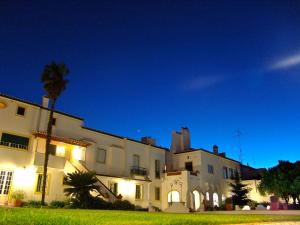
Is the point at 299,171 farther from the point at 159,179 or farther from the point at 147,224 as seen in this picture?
the point at 147,224

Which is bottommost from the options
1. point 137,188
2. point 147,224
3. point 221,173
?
point 147,224

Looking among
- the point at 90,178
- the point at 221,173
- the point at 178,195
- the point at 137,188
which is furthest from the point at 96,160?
the point at 221,173

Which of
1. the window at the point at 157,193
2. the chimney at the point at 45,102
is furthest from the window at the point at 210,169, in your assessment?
the chimney at the point at 45,102

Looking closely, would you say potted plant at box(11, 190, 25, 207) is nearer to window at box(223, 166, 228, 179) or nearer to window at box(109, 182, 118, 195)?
window at box(109, 182, 118, 195)

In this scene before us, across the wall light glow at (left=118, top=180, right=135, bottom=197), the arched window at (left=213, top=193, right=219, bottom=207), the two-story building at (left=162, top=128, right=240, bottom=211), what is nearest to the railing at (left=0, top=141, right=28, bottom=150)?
the wall light glow at (left=118, top=180, right=135, bottom=197)

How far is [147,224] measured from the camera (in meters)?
8.59

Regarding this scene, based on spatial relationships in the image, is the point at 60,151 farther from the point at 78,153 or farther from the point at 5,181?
the point at 5,181

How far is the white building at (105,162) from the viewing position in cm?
2591

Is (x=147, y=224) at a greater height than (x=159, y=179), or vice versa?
(x=159, y=179)

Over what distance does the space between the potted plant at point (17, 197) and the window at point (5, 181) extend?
2.39 feet

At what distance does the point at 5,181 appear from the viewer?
2466cm

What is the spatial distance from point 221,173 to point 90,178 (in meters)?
29.3

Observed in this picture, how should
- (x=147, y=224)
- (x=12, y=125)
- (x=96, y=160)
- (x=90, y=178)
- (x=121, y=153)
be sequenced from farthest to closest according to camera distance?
1. (x=121, y=153)
2. (x=96, y=160)
3. (x=12, y=125)
4. (x=90, y=178)
5. (x=147, y=224)

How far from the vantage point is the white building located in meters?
25.9
